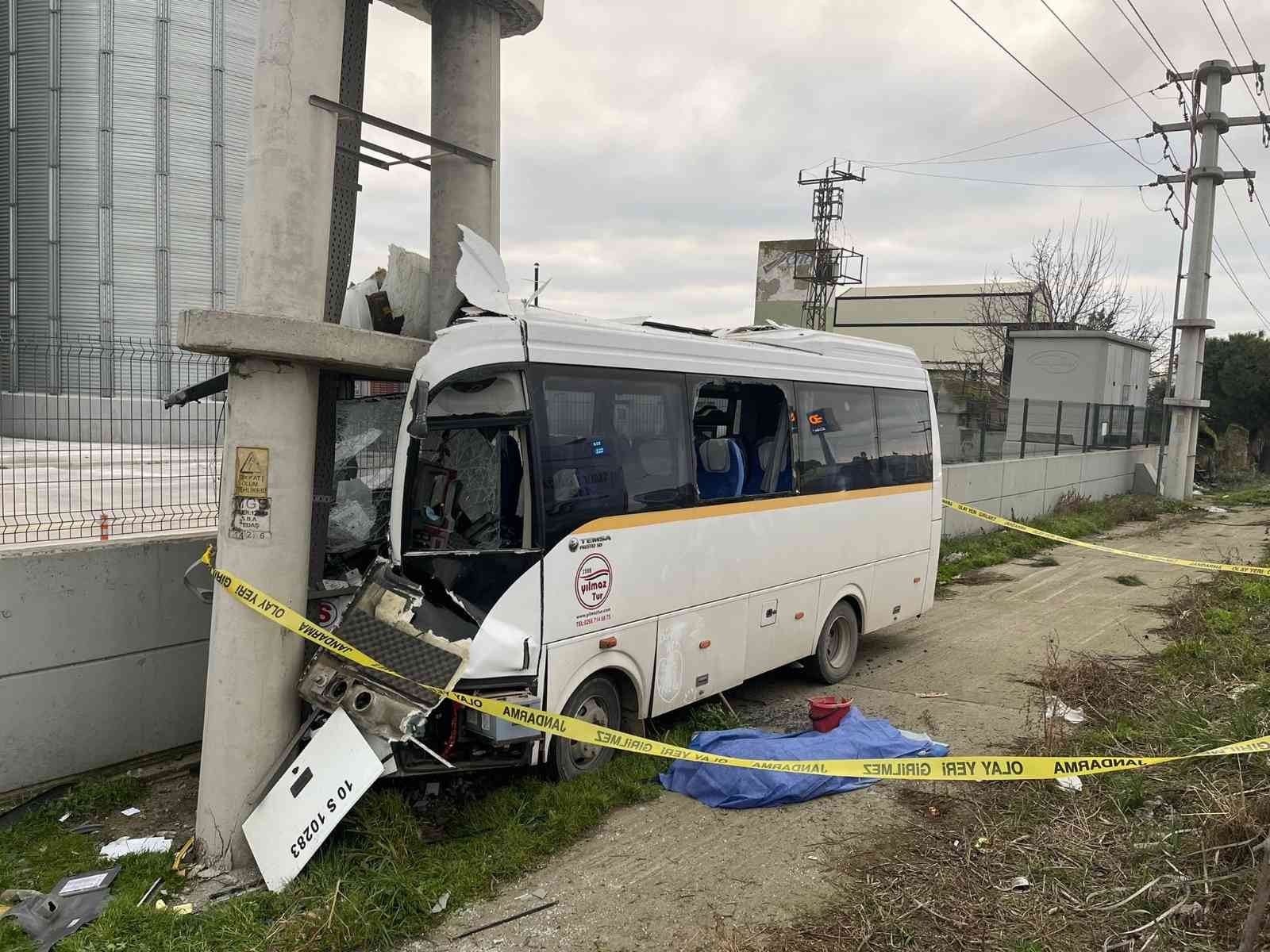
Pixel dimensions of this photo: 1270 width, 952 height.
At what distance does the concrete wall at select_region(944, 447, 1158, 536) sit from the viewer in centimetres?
1672

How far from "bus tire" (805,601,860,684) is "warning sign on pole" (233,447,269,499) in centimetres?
524

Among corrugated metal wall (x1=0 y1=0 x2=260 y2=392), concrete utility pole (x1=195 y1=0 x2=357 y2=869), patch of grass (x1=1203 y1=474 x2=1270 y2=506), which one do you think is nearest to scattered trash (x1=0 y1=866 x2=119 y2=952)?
concrete utility pole (x1=195 y1=0 x2=357 y2=869)

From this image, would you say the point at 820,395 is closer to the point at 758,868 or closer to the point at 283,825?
the point at 758,868

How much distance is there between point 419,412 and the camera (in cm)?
522

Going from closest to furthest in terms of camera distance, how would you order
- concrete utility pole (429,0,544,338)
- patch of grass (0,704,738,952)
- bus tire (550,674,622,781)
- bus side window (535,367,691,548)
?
1. patch of grass (0,704,738,952)
2. bus side window (535,367,691,548)
3. bus tire (550,674,622,781)
4. concrete utility pole (429,0,544,338)

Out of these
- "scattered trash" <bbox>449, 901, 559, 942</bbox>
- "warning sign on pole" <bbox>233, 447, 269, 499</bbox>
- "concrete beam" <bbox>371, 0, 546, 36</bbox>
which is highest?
"concrete beam" <bbox>371, 0, 546, 36</bbox>

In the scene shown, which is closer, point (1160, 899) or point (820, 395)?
point (1160, 899)

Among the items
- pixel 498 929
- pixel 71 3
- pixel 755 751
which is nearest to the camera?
pixel 498 929

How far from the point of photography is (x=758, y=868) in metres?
4.97

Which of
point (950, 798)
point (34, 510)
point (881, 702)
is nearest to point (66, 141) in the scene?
point (34, 510)

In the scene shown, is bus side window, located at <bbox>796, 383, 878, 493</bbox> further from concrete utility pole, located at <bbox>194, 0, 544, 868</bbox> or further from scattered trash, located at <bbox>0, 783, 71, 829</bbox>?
scattered trash, located at <bbox>0, 783, 71, 829</bbox>

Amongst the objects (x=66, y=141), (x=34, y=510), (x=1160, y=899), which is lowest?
(x=1160, y=899)

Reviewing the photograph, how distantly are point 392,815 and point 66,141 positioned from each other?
938 inches

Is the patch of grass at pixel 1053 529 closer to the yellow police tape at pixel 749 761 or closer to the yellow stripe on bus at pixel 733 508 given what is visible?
the yellow stripe on bus at pixel 733 508
